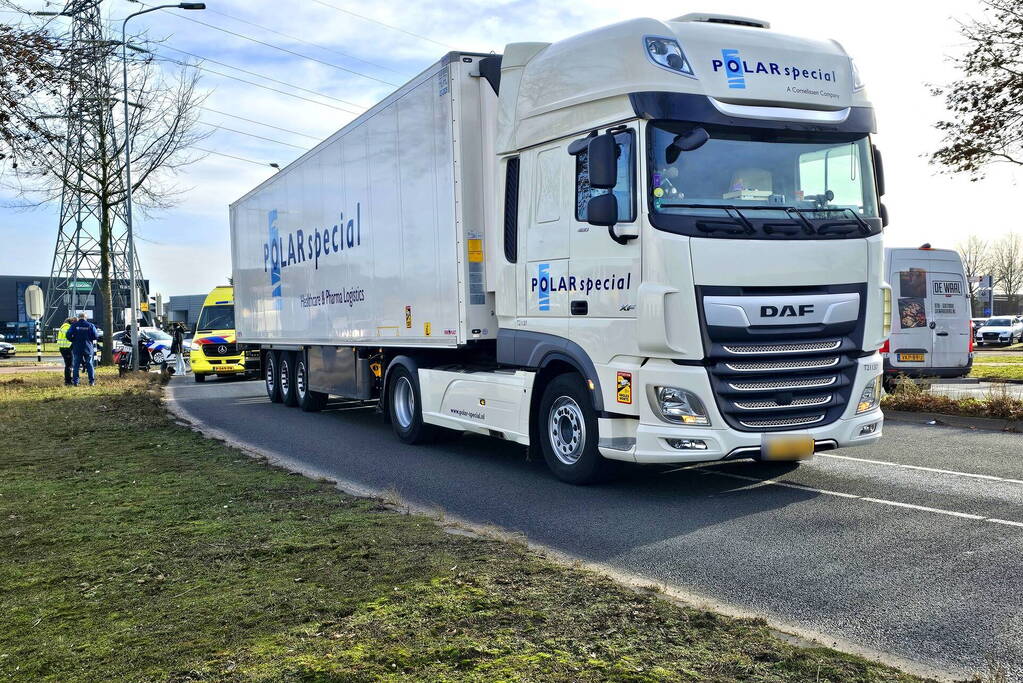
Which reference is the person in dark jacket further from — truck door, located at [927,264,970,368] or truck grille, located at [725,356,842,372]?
truck grille, located at [725,356,842,372]

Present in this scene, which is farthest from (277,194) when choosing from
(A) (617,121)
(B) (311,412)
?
(A) (617,121)

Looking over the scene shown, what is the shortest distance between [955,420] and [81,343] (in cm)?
1889

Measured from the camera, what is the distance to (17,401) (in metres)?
18.2

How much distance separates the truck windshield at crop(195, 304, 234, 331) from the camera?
A: 2495cm

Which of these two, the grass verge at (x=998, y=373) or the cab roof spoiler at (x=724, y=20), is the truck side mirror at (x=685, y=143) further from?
the grass verge at (x=998, y=373)

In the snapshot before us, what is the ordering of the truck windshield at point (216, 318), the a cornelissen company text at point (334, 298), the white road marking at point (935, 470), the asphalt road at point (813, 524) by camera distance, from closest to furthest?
the asphalt road at point (813, 524) < the white road marking at point (935, 470) < the a cornelissen company text at point (334, 298) < the truck windshield at point (216, 318)

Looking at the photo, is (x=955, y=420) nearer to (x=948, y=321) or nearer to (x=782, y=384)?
(x=948, y=321)

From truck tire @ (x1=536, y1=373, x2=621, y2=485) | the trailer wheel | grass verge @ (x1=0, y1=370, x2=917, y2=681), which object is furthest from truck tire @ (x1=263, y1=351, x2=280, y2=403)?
truck tire @ (x1=536, y1=373, x2=621, y2=485)

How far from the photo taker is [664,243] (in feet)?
23.1

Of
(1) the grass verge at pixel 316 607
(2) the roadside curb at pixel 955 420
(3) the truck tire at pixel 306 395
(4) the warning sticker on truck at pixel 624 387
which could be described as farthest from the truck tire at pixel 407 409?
(2) the roadside curb at pixel 955 420

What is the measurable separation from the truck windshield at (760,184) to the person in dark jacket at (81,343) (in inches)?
733

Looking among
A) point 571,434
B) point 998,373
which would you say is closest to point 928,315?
point 998,373

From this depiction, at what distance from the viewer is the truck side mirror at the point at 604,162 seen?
7.21 meters

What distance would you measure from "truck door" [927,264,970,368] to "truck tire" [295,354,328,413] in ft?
35.5
